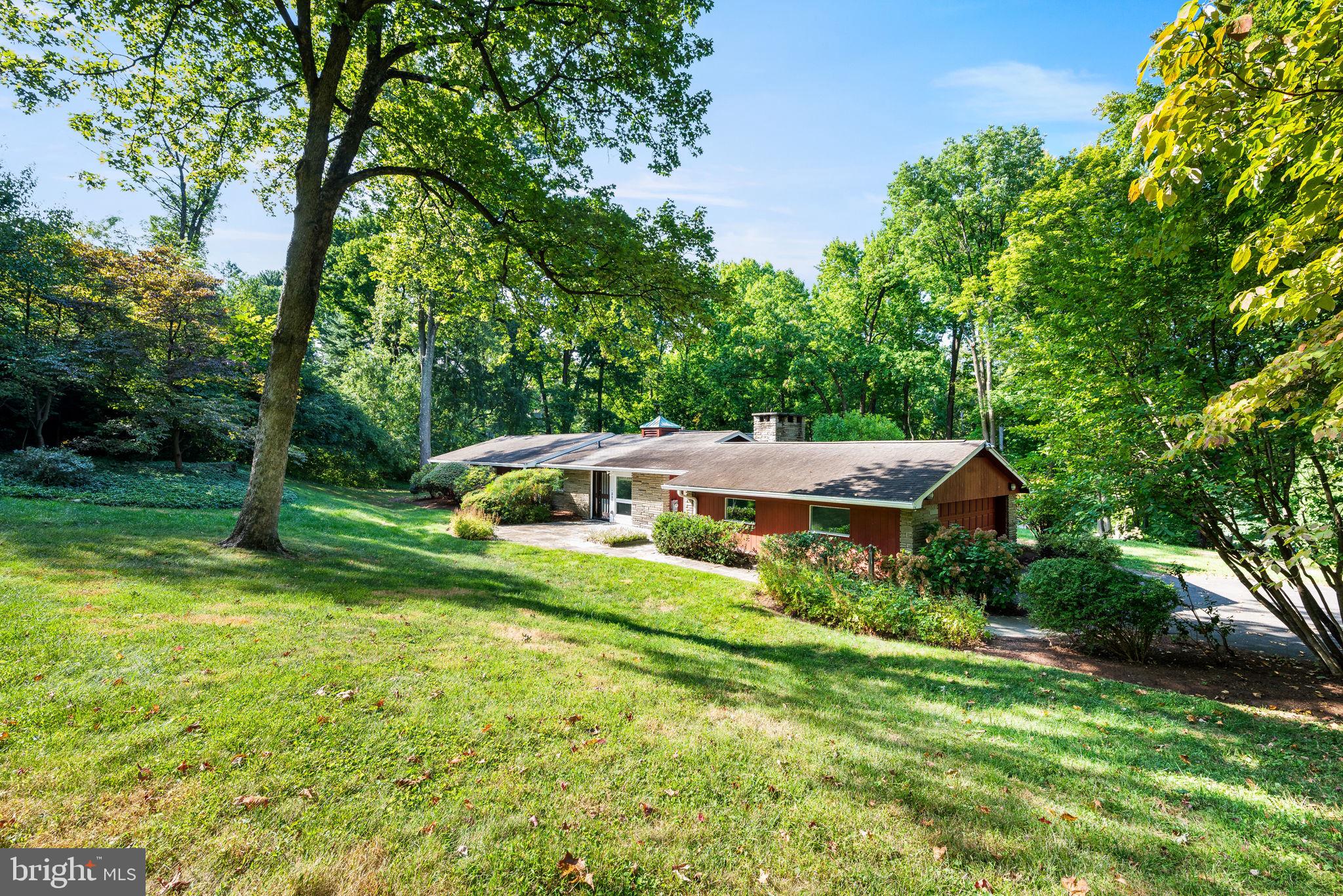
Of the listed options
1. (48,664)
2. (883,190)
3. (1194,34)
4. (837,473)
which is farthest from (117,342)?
(883,190)

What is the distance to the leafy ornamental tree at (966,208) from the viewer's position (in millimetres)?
25312

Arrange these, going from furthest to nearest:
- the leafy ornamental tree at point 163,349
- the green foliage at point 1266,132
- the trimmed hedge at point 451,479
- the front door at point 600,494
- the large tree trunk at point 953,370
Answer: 1. the large tree trunk at point 953,370
2. the trimmed hedge at point 451,479
3. the front door at point 600,494
4. the leafy ornamental tree at point 163,349
5. the green foliage at point 1266,132

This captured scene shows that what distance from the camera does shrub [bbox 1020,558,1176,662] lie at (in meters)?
8.07

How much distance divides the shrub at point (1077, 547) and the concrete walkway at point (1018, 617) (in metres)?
1.46

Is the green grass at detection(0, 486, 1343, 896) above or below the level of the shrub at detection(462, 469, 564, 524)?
below

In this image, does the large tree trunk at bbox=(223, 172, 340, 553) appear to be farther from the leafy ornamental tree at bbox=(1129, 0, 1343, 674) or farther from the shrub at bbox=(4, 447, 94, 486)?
the leafy ornamental tree at bbox=(1129, 0, 1343, 674)

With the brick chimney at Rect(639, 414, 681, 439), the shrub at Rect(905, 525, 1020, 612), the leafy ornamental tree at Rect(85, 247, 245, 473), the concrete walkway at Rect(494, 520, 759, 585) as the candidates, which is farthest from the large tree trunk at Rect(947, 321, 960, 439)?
the leafy ornamental tree at Rect(85, 247, 245, 473)

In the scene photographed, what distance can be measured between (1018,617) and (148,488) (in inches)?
823

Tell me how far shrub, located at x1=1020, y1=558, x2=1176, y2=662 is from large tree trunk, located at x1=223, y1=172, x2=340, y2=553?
13489 millimetres

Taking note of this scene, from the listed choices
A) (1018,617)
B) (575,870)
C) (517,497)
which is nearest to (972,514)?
(1018,617)

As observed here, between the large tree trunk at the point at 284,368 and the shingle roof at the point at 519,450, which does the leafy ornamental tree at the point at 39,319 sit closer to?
the large tree trunk at the point at 284,368

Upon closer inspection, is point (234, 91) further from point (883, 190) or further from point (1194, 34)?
point (883, 190)

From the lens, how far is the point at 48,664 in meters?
4.32

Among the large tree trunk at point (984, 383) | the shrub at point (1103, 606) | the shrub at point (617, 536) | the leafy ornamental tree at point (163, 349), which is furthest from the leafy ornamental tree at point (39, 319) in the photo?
the large tree trunk at point (984, 383)
